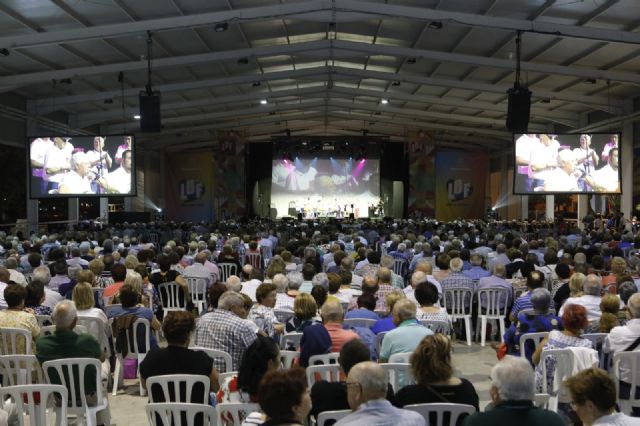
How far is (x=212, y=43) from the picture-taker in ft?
55.8

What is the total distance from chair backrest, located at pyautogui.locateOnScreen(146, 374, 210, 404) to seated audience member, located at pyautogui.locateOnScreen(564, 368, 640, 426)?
1939 millimetres

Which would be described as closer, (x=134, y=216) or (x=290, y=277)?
(x=290, y=277)

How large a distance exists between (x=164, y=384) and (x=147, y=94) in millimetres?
11426

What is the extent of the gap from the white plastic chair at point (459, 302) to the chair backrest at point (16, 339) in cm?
480

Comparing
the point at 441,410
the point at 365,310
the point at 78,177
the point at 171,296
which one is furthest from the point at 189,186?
the point at 441,410

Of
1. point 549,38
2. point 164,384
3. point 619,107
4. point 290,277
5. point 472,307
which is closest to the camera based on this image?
point 164,384

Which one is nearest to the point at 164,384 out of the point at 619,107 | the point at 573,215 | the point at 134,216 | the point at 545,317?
the point at 545,317

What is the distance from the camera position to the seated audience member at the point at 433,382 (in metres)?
3.29

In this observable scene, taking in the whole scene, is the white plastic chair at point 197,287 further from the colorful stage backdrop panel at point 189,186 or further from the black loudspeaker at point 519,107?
the colorful stage backdrop panel at point 189,186

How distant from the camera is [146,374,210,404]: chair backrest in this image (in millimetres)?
3771

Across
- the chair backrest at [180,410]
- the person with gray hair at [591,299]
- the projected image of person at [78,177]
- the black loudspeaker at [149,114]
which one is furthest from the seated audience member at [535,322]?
the projected image of person at [78,177]

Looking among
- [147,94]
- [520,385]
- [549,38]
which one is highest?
[549,38]

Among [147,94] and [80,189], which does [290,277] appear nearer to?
[147,94]

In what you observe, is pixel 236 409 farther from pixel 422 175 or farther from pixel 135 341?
pixel 422 175
